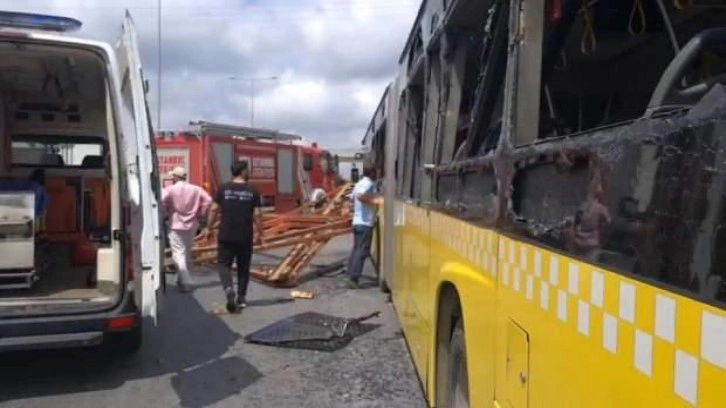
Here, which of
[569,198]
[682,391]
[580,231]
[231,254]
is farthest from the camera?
[231,254]

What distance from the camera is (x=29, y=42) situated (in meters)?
5.46

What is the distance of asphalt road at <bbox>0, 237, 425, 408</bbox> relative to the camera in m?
5.53

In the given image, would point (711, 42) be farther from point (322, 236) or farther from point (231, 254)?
point (322, 236)

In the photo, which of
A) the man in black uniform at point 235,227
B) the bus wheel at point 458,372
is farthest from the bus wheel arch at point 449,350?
the man in black uniform at point 235,227

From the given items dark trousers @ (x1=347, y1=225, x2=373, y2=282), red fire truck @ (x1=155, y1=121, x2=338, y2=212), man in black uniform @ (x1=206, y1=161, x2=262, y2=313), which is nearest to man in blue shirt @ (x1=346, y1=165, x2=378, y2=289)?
dark trousers @ (x1=347, y1=225, x2=373, y2=282)

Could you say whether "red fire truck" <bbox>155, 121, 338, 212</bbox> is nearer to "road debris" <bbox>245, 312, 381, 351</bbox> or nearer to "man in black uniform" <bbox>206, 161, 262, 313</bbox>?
"man in black uniform" <bbox>206, 161, 262, 313</bbox>

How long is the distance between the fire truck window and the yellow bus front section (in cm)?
1849

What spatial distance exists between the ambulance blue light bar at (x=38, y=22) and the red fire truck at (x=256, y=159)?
10.5 meters

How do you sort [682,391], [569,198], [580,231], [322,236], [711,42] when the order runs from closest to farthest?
[682,391], [711,42], [580,231], [569,198], [322,236]

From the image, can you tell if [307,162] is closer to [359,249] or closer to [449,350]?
[359,249]

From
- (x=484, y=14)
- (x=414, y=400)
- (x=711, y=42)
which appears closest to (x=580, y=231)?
(x=711, y=42)

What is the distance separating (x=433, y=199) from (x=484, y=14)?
→ 1218 mm

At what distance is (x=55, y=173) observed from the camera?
8.42 m

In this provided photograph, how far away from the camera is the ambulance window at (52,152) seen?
27.8 feet
